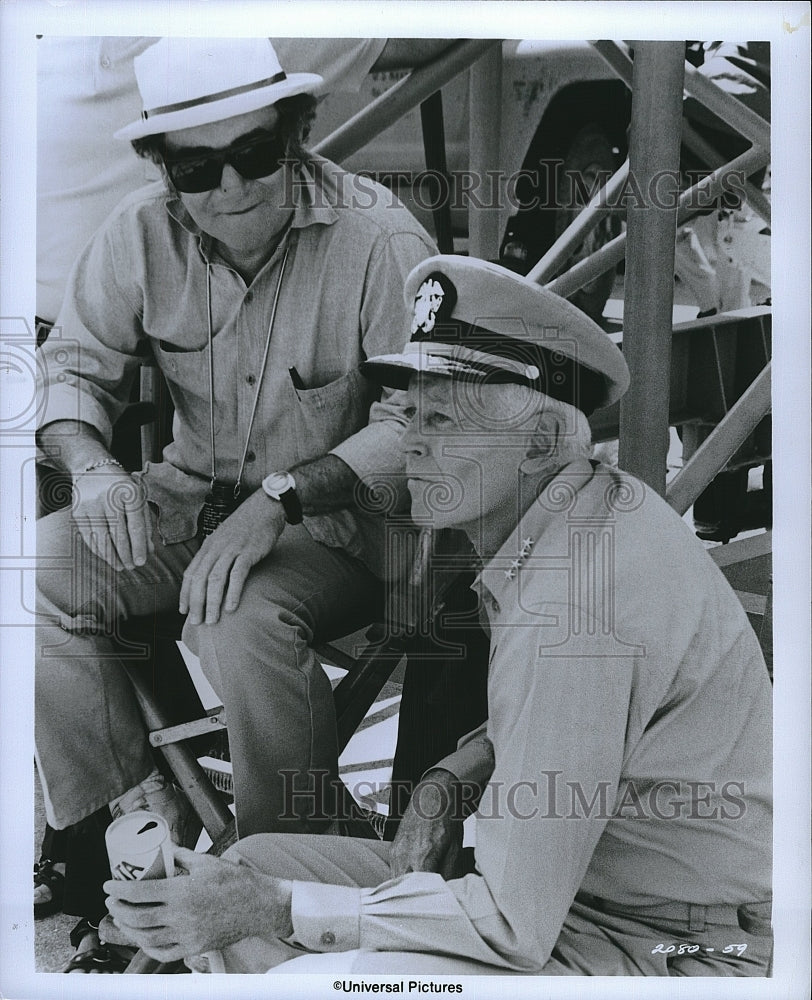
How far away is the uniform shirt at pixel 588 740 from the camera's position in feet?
8.53

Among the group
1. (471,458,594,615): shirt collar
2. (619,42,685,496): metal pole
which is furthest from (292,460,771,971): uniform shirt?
(619,42,685,496): metal pole

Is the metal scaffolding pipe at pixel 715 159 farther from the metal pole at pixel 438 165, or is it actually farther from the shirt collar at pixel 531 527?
the shirt collar at pixel 531 527

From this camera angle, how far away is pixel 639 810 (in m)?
2.64

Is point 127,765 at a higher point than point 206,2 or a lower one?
lower

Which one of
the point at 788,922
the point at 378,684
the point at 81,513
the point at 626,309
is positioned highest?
the point at 626,309

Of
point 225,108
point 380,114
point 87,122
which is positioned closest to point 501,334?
point 380,114

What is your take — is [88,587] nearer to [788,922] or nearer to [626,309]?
[626,309]

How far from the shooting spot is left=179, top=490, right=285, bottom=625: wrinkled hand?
2.68 m

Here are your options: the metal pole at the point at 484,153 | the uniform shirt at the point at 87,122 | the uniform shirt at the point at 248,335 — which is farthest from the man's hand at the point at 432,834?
the uniform shirt at the point at 87,122

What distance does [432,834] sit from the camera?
268 cm

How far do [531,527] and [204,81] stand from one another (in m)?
1.34

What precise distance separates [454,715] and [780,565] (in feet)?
2.97

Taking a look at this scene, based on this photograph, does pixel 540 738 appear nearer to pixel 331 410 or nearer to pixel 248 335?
pixel 331 410

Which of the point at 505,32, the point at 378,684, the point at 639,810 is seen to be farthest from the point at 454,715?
the point at 505,32
